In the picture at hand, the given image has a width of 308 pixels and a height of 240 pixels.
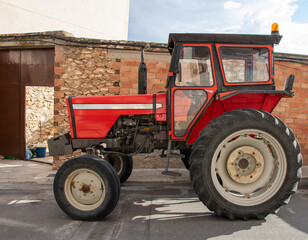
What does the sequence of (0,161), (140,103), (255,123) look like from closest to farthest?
(255,123), (140,103), (0,161)

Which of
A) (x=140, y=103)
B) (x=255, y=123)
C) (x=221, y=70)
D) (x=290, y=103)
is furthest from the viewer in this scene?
(x=290, y=103)

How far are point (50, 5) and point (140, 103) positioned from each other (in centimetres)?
1076

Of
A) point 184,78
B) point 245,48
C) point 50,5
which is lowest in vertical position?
point 184,78

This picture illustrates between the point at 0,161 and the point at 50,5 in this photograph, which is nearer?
the point at 0,161

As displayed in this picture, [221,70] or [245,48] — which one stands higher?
[245,48]

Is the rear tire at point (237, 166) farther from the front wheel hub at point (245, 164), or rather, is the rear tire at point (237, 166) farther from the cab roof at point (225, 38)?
the cab roof at point (225, 38)

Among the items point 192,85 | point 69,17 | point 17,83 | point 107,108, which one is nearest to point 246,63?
point 192,85

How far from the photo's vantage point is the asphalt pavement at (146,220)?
295cm

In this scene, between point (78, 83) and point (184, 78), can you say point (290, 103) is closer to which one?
point (184, 78)

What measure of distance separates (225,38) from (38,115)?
9.97 m

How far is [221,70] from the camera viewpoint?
364cm

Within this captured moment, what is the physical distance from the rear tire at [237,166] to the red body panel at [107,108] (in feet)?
3.09

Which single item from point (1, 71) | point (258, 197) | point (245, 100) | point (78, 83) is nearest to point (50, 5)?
point (1, 71)

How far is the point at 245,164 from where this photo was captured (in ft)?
11.2
